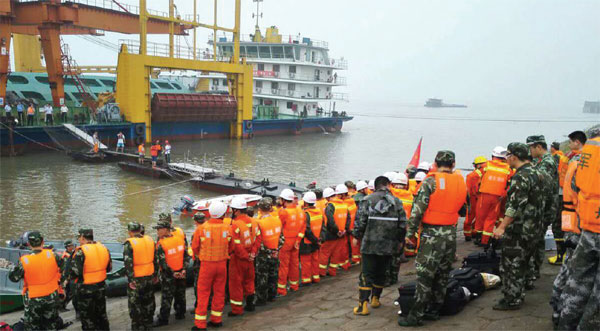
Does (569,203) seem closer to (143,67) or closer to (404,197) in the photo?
(404,197)

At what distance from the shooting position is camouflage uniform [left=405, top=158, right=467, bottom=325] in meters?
4.39

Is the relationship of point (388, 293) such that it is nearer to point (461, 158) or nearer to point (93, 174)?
point (93, 174)

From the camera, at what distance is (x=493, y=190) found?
663 cm

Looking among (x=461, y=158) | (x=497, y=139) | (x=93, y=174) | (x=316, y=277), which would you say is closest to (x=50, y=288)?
(x=316, y=277)

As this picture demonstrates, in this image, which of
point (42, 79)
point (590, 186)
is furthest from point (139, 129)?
point (590, 186)

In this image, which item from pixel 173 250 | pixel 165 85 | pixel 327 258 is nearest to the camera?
pixel 173 250

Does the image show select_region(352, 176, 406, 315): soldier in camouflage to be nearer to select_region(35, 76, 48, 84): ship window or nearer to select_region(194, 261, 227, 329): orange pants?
select_region(194, 261, 227, 329): orange pants

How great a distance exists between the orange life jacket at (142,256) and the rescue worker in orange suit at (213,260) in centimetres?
50

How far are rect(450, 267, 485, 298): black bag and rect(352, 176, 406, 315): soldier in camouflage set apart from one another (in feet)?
2.22

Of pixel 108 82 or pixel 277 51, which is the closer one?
pixel 108 82

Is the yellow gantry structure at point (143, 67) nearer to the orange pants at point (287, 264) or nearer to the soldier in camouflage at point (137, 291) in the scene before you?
the orange pants at point (287, 264)

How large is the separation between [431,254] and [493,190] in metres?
2.70

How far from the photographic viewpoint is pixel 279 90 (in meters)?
43.4

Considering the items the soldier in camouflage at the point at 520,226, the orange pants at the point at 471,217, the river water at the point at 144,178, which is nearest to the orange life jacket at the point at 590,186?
the soldier in camouflage at the point at 520,226
